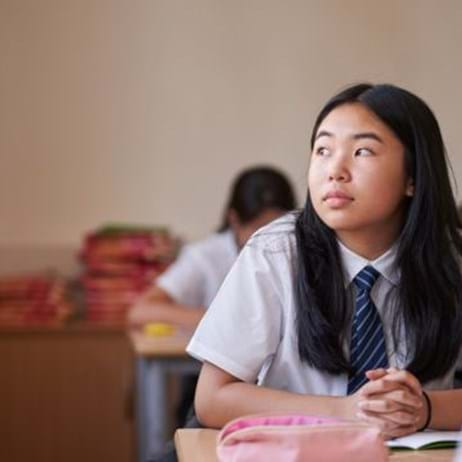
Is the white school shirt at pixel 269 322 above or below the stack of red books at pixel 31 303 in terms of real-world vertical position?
above

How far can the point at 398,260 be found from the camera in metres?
1.83

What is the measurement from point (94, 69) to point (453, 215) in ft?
10.3

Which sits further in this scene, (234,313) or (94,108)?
(94,108)

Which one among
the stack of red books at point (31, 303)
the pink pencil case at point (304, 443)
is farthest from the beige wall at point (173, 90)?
the pink pencil case at point (304, 443)

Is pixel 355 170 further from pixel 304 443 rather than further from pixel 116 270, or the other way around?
pixel 116 270

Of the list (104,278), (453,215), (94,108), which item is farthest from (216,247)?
(453,215)

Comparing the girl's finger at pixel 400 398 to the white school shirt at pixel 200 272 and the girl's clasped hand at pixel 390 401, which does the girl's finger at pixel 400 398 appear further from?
the white school shirt at pixel 200 272

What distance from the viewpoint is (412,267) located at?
5.99ft

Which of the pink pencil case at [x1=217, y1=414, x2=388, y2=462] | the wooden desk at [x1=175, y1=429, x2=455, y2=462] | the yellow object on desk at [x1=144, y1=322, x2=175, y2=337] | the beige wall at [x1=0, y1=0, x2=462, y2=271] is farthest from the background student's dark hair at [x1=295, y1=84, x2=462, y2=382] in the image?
the beige wall at [x1=0, y1=0, x2=462, y2=271]

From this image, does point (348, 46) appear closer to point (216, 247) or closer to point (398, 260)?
point (216, 247)

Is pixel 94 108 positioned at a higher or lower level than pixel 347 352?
higher

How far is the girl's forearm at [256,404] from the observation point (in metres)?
1.62

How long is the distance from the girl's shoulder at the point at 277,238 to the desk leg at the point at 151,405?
143cm

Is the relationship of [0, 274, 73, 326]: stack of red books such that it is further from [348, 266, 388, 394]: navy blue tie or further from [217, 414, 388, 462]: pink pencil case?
[217, 414, 388, 462]: pink pencil case
